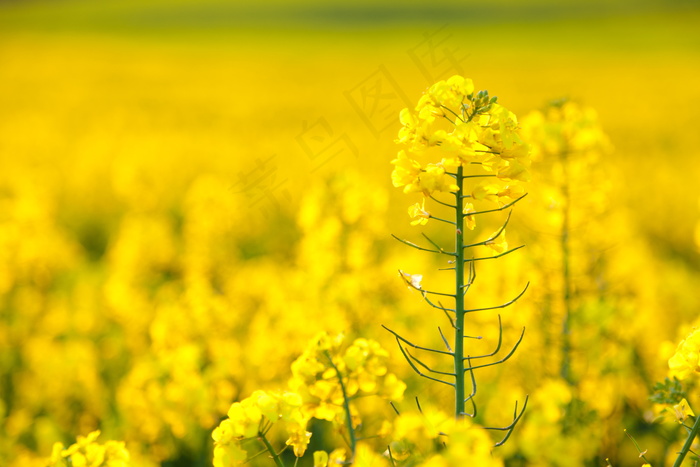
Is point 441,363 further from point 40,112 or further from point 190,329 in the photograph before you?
point 40,112

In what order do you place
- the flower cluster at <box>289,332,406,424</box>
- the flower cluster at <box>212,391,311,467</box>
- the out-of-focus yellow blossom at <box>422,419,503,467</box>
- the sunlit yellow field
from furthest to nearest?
1. the sunlit yellow field
2. the flower cluster at <box>289,332,406,424</box>
3. the flower cluster at <box>212,391,311,467</box>
4. the out-of-focus yellow blossom at <box>422,419,503,467</box>

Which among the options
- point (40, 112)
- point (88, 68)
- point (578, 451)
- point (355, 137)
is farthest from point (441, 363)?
point (88, 68)

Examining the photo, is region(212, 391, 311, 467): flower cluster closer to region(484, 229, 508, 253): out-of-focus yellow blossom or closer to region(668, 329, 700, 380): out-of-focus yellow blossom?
region(484, 229, 508, 253): out-of-focus yellow blossom

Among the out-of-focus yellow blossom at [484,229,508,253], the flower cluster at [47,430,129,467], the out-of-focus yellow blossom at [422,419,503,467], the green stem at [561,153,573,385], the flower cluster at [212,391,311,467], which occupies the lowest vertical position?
the green stem at [561,153,573,385]

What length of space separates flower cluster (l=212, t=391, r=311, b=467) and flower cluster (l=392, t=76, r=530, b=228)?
2.12 ft

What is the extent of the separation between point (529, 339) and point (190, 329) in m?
1.96

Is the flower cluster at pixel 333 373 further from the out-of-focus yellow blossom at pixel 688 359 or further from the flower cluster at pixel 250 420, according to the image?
the out-of-focus yellow blossom at pixel 688 359

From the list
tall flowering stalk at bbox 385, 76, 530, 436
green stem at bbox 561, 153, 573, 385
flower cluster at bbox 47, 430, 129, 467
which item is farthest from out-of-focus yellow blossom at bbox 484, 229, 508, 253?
green stem at bbox 561, 153, 573, 385

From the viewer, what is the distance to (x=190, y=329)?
3.63m

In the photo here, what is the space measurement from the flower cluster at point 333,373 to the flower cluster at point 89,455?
54 cm

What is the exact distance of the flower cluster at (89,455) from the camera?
5.73 feet

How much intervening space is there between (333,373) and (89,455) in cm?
72

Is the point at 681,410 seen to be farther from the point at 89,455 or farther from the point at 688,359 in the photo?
the point at 89,455

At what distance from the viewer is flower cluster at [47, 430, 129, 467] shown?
1.75 meters
